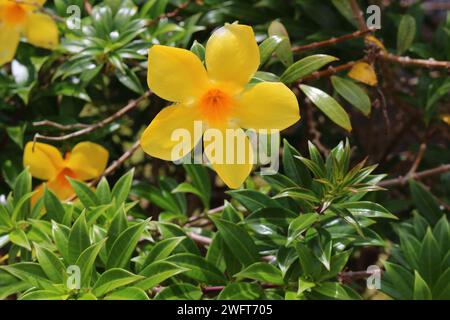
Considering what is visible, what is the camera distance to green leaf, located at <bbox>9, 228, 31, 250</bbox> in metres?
1.34

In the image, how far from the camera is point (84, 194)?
1.43 meters

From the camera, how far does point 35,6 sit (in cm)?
160

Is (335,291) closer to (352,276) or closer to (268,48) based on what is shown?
(352,276)

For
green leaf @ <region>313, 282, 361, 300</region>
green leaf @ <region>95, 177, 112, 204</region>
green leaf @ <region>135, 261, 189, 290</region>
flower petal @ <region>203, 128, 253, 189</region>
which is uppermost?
flower petal @ <region>203, 128, 253, 189</region>

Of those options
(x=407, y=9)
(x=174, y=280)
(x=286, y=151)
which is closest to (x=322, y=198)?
(x=286, y=151)

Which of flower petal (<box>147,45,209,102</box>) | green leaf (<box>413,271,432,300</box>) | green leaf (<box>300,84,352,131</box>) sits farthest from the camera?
green leaf (<box>300,84,352,131</box>)

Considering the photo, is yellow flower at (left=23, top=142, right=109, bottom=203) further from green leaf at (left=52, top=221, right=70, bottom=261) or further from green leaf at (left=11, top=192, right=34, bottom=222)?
green leaf at (left=52, top=221, right=70, bottom=261)

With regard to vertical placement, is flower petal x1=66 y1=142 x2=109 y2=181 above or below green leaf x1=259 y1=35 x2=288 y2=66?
below

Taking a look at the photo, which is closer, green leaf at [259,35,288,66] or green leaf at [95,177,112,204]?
green leaf at [259,35,288,66]

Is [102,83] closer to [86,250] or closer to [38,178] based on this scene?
[38,178]

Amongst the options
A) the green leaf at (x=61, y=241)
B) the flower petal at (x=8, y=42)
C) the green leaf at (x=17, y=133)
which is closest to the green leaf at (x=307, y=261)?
the green leaf at (x=61, y=241)

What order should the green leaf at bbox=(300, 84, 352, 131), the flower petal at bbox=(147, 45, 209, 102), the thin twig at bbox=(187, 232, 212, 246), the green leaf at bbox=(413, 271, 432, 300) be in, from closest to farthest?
the flower petal at bbox=(147, 45, 209, 102), the green leaf at bbox=(413, 271, 432, 300), the green leaf at bbox=(300, 84, 352, 131), the thin twig at bbox=(187, 232, 212, 246)

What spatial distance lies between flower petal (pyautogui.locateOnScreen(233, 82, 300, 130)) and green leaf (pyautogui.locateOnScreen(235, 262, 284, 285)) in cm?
26

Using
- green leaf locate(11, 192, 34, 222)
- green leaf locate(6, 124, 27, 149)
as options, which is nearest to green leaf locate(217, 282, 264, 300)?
green leaf locate(11, 192, 34, 222)
